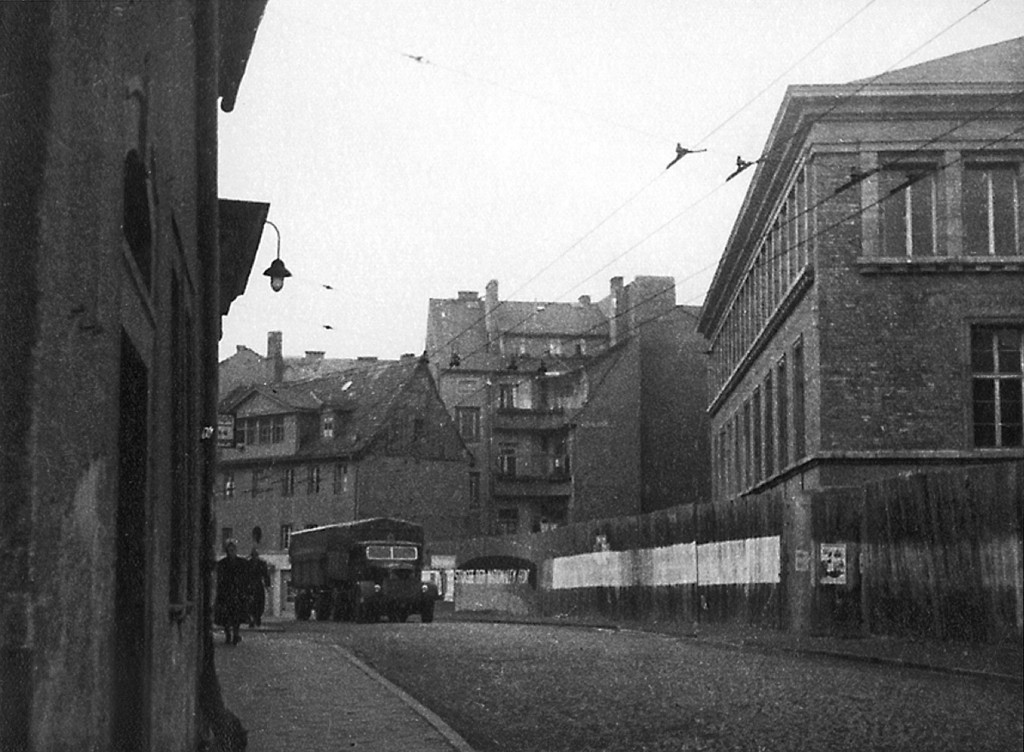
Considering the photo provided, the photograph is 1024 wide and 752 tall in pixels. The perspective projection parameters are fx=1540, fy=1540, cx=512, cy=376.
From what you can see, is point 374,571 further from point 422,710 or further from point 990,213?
point 422,710

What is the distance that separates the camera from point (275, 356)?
83.8 m

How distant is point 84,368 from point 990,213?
3158cm

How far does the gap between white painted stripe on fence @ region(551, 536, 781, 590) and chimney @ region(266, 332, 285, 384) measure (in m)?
35.9

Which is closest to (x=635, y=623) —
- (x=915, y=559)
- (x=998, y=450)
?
(x=998, y=450)

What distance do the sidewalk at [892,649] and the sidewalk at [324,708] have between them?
6916 mm

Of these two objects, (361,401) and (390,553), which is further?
(361,401)

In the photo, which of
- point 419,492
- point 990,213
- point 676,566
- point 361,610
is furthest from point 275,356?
point 990,213

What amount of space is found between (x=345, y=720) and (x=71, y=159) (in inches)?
393

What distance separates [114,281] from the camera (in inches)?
187

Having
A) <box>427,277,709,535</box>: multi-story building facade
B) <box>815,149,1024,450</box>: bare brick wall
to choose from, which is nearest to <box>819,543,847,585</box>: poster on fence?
<box>815,149,1024,450</box>: bare brick wall

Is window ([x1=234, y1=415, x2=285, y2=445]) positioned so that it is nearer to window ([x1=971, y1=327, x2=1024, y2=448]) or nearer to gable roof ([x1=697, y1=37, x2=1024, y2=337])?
gable roof ([x1=697, y1=37, x2=1024, y2=337])

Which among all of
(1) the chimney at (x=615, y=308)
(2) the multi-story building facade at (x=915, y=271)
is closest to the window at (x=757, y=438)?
(2) the multi-story building facade at (x=915, y=271)

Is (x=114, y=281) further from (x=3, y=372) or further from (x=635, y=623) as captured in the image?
(x=635, y=623)

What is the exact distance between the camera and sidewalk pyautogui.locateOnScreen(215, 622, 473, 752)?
11.5 metres
